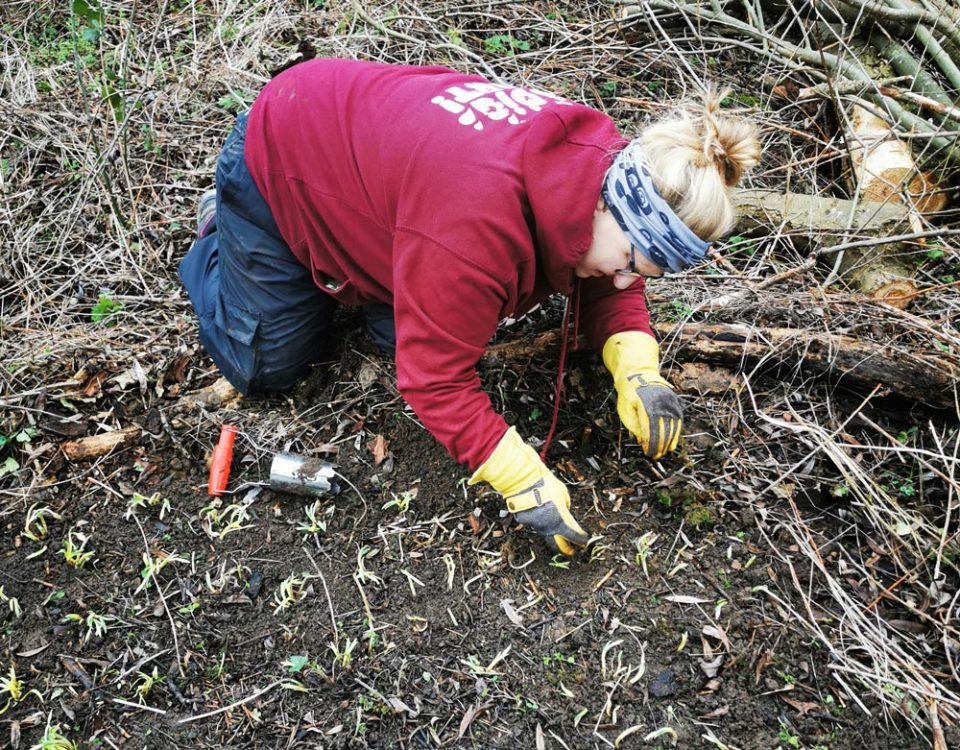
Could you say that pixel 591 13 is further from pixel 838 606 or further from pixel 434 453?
pixel 838 606

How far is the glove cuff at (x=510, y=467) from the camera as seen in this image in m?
2.00

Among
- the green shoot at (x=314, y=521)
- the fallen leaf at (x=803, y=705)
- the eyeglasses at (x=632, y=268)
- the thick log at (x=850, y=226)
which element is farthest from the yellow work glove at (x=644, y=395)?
the green shoot at (x=314, y=521)

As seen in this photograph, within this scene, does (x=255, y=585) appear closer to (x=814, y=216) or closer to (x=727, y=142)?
(x=727, y=142)

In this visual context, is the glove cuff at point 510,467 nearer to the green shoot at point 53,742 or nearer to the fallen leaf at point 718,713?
the fallen leaf at point 718,713

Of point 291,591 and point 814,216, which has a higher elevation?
point 814,216

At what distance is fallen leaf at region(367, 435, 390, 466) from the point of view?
7.88ft

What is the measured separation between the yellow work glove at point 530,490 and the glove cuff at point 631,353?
17.6 inches

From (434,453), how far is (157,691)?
1.01 metres

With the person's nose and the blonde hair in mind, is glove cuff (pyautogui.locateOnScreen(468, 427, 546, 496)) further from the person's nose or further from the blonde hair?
A: the blonde hair

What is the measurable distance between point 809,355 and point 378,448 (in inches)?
56.1

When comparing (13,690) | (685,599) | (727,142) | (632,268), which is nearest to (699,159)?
(727,142)

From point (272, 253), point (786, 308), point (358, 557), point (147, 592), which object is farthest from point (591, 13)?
point (147, 592)

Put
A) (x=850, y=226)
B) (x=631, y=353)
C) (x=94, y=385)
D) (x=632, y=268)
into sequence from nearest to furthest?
(x=632, y=268) < (x=631, y=353) < (x=94, y=385) < (x=850, y=226)

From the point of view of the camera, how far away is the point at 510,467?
201 centimetres
